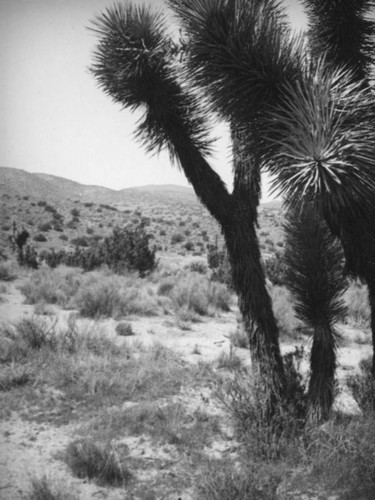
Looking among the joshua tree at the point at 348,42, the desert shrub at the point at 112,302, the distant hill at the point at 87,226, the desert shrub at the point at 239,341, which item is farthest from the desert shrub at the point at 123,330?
the distant hill at the point at 87,226

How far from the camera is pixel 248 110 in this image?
330 centimetres

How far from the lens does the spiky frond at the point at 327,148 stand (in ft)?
8.54

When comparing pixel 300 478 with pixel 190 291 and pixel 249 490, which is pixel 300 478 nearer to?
pixel 249 490

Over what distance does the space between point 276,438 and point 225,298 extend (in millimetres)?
7038

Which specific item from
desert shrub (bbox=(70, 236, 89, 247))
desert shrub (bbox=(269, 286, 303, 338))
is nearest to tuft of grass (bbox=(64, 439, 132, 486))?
desert shrub (bbox=(269, 286, 303, 338))

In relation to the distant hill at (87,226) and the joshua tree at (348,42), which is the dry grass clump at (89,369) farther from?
the distant hill at (87,226)

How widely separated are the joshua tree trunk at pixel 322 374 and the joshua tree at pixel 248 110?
41 centimetres

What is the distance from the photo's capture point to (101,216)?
3117 centimetres

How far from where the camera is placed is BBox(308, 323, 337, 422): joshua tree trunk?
154 inches

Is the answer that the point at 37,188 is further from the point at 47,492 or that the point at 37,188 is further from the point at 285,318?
the point at 47,492

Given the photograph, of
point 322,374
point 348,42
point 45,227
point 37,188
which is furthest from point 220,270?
point 37,188

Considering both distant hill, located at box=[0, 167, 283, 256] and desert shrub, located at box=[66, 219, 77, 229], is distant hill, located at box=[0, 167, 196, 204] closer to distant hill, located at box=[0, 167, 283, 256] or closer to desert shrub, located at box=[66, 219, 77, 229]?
distant hill, located at box=[0, 167, 283, 256]

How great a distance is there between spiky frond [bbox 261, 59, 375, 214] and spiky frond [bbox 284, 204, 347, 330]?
1.07 metres

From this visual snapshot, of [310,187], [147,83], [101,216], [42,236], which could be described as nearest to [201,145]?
[147,83]
